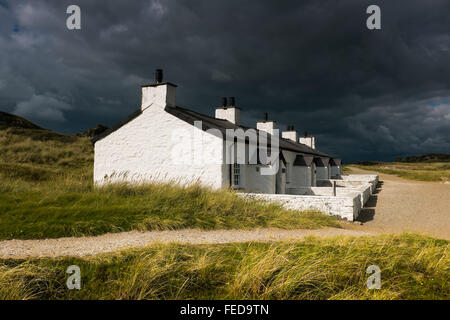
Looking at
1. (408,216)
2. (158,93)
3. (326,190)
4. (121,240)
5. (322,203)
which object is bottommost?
(408,216)

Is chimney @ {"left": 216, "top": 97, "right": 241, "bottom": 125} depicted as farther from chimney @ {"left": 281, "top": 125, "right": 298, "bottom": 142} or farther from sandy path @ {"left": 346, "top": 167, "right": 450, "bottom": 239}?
chimney @ {"left": 281, "top": 125, "right": 298, "bottom": 142}

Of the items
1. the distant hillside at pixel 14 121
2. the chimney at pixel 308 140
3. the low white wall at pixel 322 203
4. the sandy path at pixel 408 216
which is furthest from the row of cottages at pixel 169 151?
the distant hillside at pixel 14 121

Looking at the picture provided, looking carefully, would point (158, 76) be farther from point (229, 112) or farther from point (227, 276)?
point (227, 276)

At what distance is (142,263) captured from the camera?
5043 millimetres

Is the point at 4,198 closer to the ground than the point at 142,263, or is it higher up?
higher up

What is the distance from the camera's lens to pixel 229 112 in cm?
2342

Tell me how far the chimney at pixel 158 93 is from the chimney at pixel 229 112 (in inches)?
296

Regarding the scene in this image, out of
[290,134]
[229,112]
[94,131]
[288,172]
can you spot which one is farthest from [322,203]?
[94,131]

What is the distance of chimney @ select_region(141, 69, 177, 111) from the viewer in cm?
1585

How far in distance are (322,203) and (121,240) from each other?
27.8 ft

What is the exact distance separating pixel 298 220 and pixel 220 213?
2.76m

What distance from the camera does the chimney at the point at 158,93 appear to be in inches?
624
